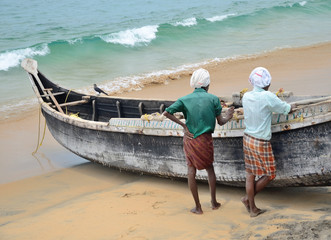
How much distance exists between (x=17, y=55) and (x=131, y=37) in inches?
199

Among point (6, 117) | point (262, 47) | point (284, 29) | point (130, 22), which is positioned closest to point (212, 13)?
point (130, 22)

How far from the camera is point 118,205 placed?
5176 millimetres

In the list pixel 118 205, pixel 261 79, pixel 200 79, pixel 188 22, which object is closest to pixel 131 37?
pixel 188 22

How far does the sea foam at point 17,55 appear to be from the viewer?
16266mm

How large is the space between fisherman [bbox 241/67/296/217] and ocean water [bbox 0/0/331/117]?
816 centimetres

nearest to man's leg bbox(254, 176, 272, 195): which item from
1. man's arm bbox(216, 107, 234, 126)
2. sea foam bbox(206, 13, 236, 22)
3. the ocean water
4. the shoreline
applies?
man's arm bbox(216, 107, 234, 126)

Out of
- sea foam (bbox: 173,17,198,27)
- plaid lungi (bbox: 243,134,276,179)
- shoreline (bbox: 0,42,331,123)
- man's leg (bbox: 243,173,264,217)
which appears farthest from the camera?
sea foam (bbox: 173,17,198,27)

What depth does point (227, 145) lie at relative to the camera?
4832 millimetres

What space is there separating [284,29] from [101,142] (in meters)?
Result: 16.0

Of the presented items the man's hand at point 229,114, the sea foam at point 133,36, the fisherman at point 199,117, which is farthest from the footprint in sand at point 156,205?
the sea foam at point 133,36

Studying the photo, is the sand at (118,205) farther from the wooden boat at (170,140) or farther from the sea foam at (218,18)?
the sea foam at (218,18)

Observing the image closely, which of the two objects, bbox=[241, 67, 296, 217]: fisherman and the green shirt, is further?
the green shirt

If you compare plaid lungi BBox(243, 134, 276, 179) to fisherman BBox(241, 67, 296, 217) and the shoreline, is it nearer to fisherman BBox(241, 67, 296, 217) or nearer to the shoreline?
fisherman BBox(241, 67, 296, 217)

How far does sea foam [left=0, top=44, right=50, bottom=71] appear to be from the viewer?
16.3 metres
